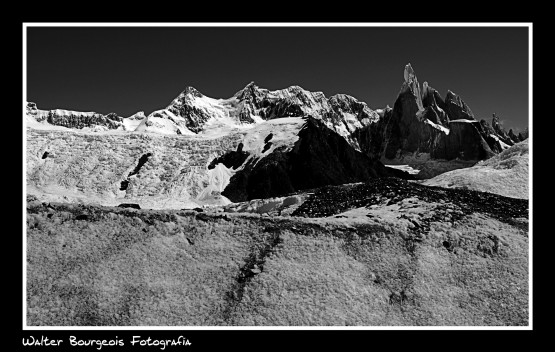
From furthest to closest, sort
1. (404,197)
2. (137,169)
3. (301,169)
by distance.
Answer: (301,169) < (137,169) < (404,197)

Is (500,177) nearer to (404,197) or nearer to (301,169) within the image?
(404,197)

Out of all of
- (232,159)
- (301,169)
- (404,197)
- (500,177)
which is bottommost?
(404,197)

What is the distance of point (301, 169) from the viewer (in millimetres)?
168875

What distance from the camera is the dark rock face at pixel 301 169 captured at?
155 meters

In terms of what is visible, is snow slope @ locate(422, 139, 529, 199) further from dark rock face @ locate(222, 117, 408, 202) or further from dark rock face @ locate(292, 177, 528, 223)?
dark rock face @ locate(222, 117, 408, 202)

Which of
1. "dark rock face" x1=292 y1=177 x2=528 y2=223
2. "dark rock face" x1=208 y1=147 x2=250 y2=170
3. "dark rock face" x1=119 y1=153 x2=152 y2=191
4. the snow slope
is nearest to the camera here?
"dark rock face" x1=292 y1=177 x2=528 y2=223

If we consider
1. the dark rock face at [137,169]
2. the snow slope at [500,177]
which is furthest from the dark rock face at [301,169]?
the snow slope at [500,177]

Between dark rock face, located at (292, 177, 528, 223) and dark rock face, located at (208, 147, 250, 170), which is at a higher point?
dark rock face, located at (208, 147, 250, 170)

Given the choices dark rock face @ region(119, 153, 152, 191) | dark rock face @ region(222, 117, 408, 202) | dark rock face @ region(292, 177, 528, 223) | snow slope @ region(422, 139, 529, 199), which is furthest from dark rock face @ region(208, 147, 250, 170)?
Result: dark rock face @ region(292, 177, 528, 223)

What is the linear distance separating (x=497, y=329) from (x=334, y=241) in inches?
379

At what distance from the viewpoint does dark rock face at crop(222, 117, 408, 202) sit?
155000mm

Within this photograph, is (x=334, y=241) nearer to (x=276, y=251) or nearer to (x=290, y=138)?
(x=276, y=251)

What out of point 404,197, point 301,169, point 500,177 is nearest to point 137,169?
point 301,169
